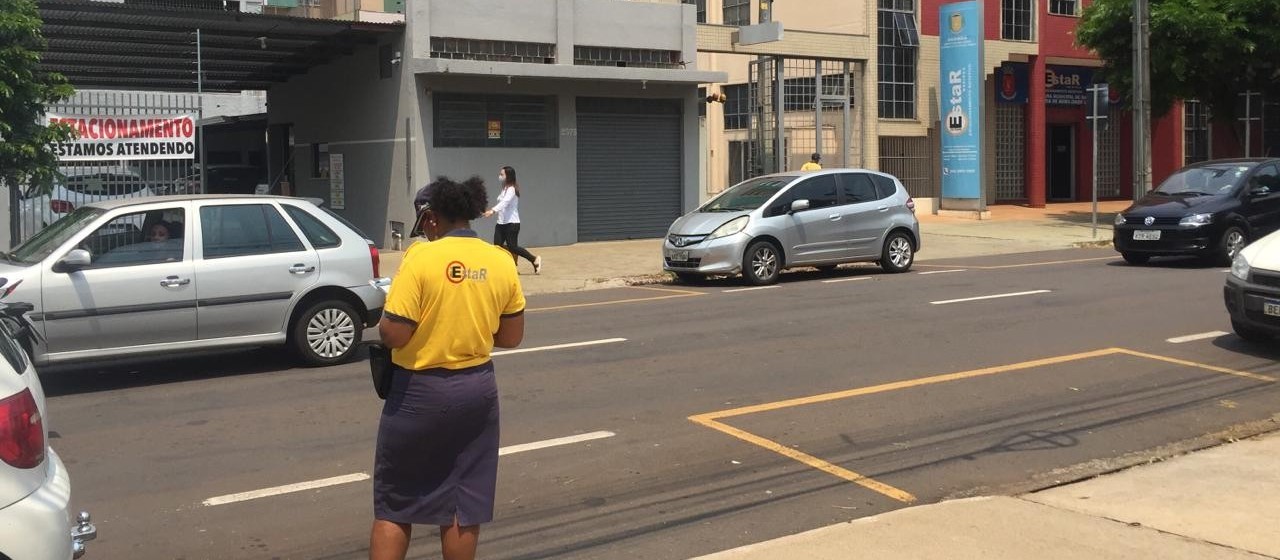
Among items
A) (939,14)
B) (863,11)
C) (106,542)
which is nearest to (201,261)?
(106,542)

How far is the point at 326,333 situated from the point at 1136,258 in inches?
502

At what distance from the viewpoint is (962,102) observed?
30.0m

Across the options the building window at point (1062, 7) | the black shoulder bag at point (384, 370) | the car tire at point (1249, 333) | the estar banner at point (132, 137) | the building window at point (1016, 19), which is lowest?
the car tire at point (1249, 333)

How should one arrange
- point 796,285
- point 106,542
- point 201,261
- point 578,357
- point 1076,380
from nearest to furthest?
1. point 106,542
2. point 1076,380
3. point 201,261
4. point 578,357
5. point 796,285

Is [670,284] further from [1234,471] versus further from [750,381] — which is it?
[1234,471]

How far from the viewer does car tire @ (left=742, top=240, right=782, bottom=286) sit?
16.4 m

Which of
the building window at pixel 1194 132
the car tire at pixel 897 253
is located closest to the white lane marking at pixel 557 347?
the car tire at pixel 897 253

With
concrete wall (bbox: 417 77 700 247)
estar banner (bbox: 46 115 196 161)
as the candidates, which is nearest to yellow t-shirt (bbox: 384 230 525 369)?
estar banner (bbox: 46 115 196 161)

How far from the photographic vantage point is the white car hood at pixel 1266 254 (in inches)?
397

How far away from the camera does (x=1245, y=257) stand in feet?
34.4

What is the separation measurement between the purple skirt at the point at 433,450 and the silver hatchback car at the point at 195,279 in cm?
566

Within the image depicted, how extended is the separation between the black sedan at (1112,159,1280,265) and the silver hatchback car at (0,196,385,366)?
11.8 metres

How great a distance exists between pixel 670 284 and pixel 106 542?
1201cm

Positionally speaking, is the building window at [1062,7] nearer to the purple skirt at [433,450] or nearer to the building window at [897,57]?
the building window at [897,57]
